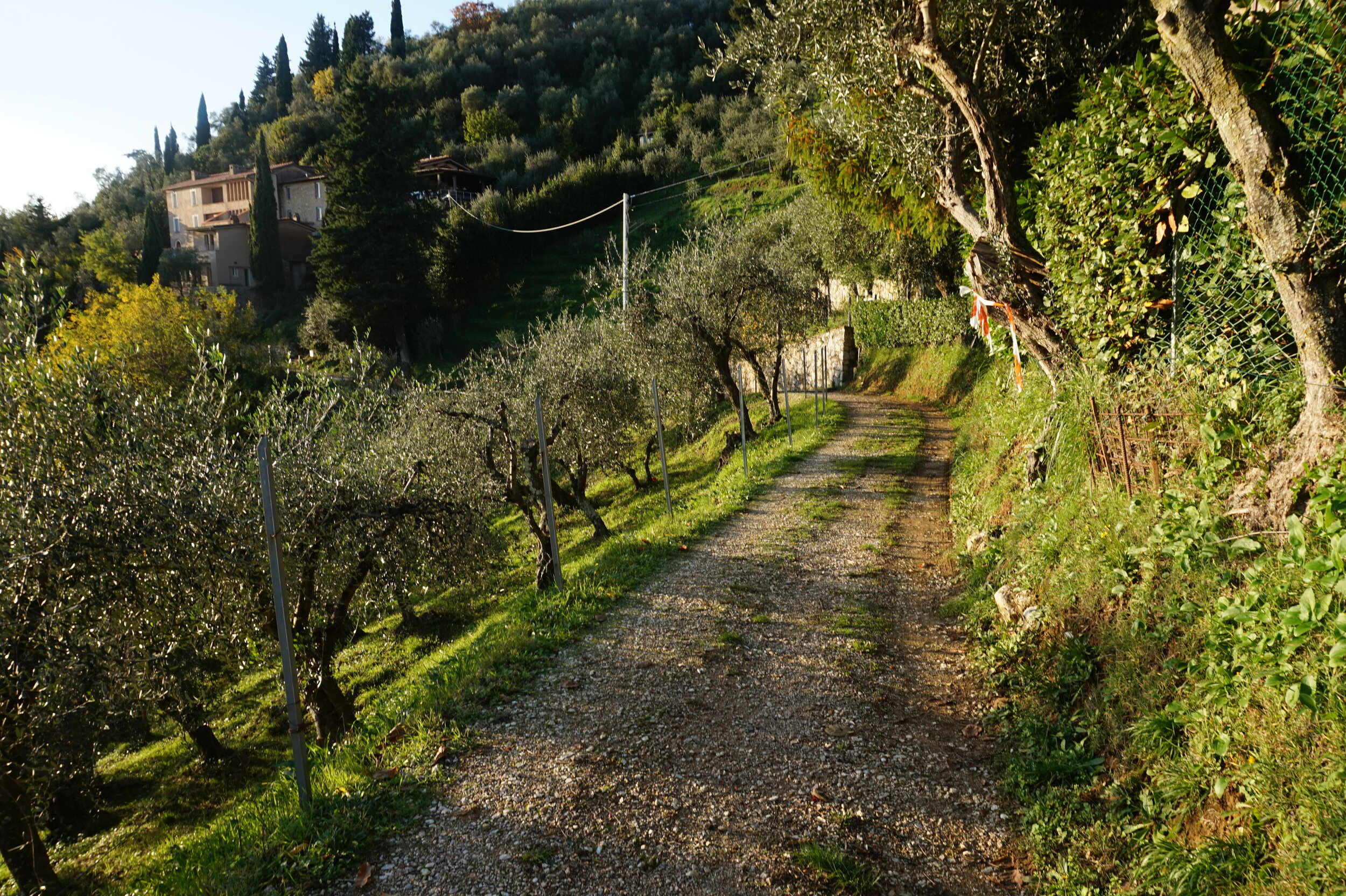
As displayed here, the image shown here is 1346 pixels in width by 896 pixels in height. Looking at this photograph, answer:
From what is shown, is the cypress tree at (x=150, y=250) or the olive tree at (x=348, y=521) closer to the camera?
the olive tree at (x=348, y=521)

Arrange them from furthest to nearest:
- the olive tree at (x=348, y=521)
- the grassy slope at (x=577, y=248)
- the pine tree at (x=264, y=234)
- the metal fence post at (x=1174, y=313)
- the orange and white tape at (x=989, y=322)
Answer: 1. the pine tree at (x=264, y=234)
2. the grassy slope at (x=577, y=248)
3. the orange and white tape at (x=989, y=322)
4. the olive tree at (x=348, y=521)
5. the metal fence post at (x=1174, y=313)

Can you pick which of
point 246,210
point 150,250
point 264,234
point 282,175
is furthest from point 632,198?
point 246,210

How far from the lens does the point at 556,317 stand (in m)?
45.8

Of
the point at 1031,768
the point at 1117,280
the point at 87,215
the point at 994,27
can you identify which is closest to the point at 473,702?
the point at 1031,768

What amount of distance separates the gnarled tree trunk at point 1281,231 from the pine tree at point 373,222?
160 ft

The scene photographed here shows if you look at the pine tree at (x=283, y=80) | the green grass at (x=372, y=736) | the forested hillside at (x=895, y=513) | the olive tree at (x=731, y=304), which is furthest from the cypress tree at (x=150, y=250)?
the green grass at (x=372, y=736)

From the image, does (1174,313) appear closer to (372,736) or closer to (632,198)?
(372,736)

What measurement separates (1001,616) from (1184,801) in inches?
123

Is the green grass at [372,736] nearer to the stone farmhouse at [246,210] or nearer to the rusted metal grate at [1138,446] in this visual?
the rusted metal grate at [1138,446]

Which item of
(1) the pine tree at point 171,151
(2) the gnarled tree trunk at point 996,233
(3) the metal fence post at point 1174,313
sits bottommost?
(3) the metal fence post at point 1174,313

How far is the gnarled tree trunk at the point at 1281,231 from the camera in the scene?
4.64 m

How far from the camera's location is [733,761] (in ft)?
17.3

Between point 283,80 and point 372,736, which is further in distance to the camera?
point 283,80

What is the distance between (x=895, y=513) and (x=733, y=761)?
7.68m
